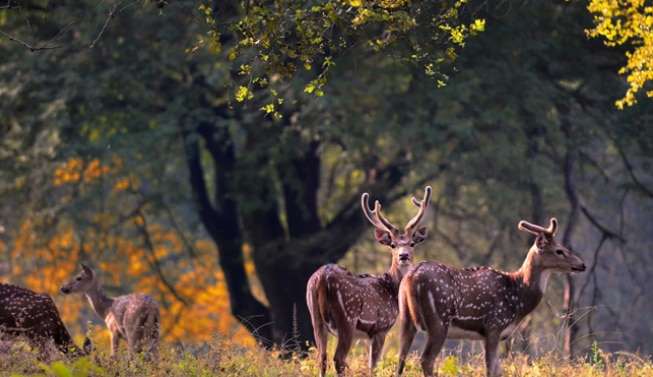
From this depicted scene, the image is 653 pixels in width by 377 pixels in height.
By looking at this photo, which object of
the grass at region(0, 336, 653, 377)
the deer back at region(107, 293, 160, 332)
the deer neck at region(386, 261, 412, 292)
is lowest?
the grass at region(0, 336, 653, 377)

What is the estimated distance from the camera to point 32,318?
1334cm

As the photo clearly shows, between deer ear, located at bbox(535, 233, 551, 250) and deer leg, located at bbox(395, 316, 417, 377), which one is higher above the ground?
deer ear, located at bbox(535, 233, 551, 250)

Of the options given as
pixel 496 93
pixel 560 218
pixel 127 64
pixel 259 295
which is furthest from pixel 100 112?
pixel 259 295

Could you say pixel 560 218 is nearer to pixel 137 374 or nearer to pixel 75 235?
pixel 75 235

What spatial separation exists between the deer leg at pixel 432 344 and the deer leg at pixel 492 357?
0.60m

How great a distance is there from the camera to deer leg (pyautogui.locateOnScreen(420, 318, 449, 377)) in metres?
11.1

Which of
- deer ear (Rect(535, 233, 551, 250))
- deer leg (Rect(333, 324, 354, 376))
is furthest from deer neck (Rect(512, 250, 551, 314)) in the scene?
A: deer leg (Rect(333, 324, 354, 376))

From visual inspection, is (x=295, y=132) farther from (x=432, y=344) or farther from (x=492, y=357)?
(x=432, y=344)

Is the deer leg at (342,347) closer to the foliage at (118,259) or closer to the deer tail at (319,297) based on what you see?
the deer tail at (319,297)

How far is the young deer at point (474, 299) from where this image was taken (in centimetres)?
1118

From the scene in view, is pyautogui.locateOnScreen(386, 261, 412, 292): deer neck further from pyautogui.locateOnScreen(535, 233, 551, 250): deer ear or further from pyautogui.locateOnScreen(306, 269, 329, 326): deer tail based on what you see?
pyautogui.locateOnScreen(535, 233, 551, 250): deer ear

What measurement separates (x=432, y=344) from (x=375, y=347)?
117 centimetres

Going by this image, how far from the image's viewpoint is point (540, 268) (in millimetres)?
12211

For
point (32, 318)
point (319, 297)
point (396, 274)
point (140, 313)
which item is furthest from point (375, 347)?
point (140, 313)
